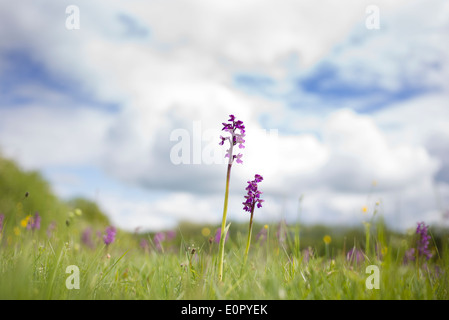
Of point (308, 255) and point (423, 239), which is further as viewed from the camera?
point (308, 255)

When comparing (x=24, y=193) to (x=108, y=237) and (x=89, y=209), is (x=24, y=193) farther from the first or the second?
(x=108, y=237)

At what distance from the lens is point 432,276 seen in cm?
402

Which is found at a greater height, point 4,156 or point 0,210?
point 4,156

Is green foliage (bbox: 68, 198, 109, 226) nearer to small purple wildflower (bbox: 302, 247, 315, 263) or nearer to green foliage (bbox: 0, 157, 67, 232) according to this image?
green foliage (bbox: 0, 157, 67, 232)

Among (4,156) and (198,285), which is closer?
(198,285)

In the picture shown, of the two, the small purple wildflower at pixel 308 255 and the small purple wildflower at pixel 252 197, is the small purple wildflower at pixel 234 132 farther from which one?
the small purple wildflower at pixel 308 255

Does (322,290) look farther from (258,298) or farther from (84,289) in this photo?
(84,289)

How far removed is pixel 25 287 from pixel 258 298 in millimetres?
1770

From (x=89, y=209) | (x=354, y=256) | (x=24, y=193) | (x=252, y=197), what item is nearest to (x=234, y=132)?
(x=252, y=197)

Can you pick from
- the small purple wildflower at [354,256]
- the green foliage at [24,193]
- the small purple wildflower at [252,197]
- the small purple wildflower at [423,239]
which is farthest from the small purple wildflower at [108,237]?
the green foliage at [24,193]

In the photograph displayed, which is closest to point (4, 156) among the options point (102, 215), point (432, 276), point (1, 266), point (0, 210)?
point (0, 210)

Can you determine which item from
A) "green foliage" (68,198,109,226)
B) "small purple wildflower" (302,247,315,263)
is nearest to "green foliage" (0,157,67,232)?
"green foliage" (68,198,109,226)
